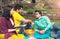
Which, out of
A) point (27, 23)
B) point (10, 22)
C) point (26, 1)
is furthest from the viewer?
point (26, 1)

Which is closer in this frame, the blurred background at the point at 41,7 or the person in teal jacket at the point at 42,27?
the person in teal jacket at the point at 42,27

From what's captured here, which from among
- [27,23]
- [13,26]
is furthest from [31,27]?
[13,26]

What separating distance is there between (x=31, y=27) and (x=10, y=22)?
594mm

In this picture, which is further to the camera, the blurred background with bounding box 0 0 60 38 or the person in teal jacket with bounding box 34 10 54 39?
the blurred background with bounding box 0 0 60 38

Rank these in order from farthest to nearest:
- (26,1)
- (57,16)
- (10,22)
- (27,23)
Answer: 1. (26,1)
2. (57,16)
3. (27,23)
4. (10,22)

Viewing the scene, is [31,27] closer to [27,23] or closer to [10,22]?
[27,23]

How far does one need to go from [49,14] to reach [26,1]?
3.51ft

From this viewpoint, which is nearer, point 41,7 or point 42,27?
point 42,27

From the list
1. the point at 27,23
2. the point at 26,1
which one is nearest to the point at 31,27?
the point at 27,23

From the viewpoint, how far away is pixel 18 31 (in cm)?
490

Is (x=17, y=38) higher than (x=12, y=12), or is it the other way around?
(x=12, y=12)

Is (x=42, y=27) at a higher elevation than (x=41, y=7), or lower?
higher

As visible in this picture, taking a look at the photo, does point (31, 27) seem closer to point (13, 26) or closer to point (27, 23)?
point (27, 23)

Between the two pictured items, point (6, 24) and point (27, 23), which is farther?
point (27, 23)
